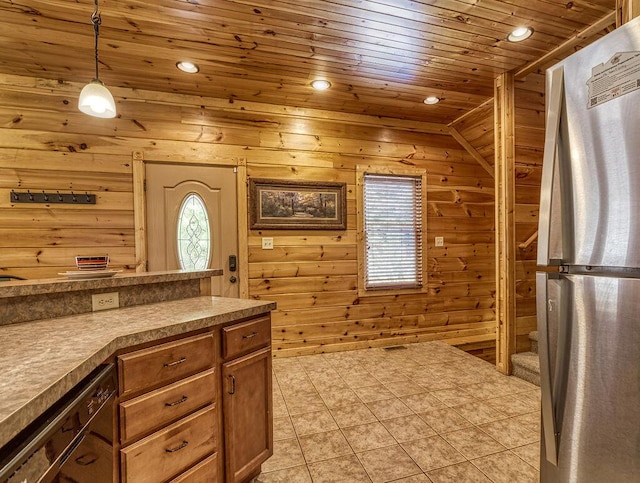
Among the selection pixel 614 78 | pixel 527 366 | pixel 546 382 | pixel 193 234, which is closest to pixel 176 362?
pixel 546 382

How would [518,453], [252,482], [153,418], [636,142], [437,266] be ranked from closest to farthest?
1. [636,142]
2. [153,418]
3. [252,482]
4. [518,453]
5. [437,266]

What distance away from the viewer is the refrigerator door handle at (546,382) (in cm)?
113

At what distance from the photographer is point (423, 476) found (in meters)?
1.69

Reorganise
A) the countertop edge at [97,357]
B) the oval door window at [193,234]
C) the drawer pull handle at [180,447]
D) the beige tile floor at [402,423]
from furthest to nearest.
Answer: the oval door window at [193,234] < the beige tile floor at [402,423] < the drawer pull handle at [180,447] < the countertop edge at [97,357]

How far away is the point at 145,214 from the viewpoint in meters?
3.12

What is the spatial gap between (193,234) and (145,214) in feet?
1.57

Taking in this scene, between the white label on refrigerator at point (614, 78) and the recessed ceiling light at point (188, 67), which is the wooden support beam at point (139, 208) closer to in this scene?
the recessed ceiling light at point (188, 67)

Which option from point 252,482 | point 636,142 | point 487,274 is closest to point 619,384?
point 636,142

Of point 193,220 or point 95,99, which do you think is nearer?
point 95,99

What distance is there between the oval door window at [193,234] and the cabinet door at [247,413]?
1.86 metres

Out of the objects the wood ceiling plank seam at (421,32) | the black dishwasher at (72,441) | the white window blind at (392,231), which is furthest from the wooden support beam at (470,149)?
the black dishwasher at (72,441)

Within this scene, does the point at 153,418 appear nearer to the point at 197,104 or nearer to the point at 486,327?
the point at 197,104

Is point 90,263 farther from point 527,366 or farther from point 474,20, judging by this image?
point 527,366

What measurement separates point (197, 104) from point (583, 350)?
11.6 ft
